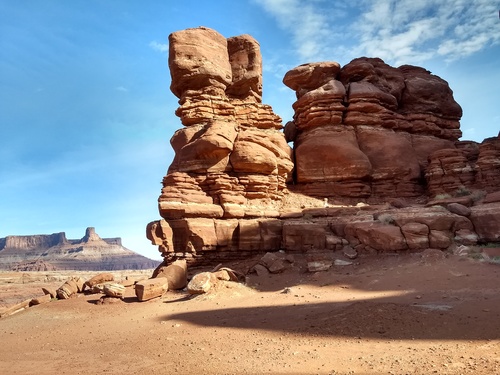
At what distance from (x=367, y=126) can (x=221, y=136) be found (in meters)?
11.3

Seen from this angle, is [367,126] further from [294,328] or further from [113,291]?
[294,328]

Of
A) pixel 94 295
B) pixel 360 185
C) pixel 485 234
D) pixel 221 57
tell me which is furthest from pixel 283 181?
pixel 94 295

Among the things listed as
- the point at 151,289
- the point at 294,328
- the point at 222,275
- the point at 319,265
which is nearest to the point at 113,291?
the point at 151,289

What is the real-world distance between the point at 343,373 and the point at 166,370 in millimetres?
3021

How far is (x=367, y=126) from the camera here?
24047 mm

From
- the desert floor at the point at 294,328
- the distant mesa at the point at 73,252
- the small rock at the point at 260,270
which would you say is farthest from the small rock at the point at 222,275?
the distant mesa at the point at 73,252

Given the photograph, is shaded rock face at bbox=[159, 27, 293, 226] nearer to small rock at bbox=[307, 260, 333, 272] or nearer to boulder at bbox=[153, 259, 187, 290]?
boulder at bbox=[153, 259, 187, 290]

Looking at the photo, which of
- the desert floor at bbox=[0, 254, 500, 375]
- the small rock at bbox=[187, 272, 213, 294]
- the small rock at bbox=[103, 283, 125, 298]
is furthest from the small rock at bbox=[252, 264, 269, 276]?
the small rock at bbox=[103, 283, 125, 298]

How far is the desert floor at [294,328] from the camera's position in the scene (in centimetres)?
561

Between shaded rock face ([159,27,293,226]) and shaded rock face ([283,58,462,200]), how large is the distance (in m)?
2.78

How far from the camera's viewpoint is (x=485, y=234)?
1394cm

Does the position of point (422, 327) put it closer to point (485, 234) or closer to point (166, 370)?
point (166, 370)

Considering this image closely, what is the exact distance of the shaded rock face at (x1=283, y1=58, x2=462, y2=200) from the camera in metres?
22.3

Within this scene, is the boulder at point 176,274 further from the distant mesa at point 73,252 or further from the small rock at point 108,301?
the distant mesa at point 73,252
